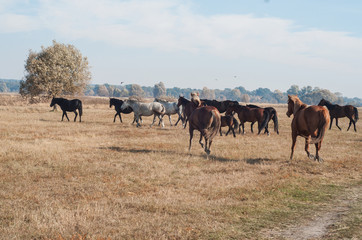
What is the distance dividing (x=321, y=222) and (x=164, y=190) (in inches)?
150

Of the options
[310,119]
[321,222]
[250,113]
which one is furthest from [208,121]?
[250,113]

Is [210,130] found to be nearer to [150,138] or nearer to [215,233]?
[150,138]

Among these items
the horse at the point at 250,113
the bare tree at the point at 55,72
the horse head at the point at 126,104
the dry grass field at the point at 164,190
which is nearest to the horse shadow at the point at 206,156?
the dry grass field at the point at 164,190

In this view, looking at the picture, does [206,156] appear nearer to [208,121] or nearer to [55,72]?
[208,121]

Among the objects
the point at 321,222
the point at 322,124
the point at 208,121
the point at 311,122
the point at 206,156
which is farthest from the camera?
the point at 208,121

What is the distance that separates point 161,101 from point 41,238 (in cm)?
2248

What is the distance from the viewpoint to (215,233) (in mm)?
6031

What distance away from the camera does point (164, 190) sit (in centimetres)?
880

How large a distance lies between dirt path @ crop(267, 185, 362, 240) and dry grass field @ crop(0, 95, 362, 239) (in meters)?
0.11

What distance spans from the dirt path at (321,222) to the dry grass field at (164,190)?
11 cm

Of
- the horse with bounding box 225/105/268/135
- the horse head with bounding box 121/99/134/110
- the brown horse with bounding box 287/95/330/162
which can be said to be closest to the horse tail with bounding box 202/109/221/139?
the brown horse with bounding box 287/95/330/162

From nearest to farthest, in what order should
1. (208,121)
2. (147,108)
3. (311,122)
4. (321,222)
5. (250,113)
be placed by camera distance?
(321,222)
(311,122)
(208,121)
(250,113)
(147,108)

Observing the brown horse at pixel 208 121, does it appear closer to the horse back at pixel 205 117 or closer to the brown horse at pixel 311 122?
the horse back at pixel 205 117

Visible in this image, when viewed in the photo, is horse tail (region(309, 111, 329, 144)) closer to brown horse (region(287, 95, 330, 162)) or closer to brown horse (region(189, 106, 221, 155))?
brown horse (region(287, 95, 330, 162))
